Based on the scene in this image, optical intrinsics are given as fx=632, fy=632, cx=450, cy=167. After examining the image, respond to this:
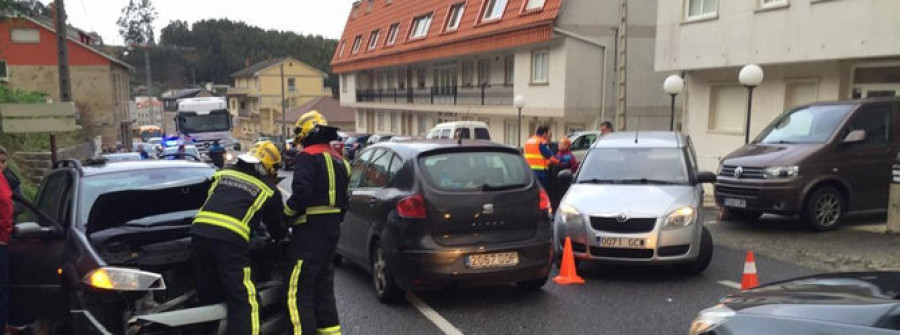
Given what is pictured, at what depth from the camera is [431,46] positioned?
31.5m

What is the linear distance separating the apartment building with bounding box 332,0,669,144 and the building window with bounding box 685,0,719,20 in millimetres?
1704

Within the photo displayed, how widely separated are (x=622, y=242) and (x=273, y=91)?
7715 centimetres

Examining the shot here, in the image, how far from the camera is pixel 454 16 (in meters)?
31.1

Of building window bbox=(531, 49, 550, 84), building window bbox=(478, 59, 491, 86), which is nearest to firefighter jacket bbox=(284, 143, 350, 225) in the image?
building window bbox=(531, 49, 550, 84)

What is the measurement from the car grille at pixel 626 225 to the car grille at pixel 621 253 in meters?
0.21

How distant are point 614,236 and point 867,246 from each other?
411 cm

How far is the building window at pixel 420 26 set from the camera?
110 ft

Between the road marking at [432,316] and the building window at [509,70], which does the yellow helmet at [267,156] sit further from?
the building window at [509,70]

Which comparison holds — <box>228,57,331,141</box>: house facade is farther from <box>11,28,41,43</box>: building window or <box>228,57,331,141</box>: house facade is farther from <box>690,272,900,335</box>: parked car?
<box>690,272,900,335</box>: parked car

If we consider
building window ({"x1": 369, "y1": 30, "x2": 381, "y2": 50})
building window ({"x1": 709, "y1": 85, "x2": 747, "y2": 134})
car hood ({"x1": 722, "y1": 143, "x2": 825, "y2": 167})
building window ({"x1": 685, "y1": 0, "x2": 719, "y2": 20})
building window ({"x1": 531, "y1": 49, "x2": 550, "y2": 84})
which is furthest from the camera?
building window ({"x1": 369, "y1": 30, "x2": 381, "y2": 50})

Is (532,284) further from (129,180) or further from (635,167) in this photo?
(129,180)

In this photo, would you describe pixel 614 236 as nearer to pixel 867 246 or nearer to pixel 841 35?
pixel 867 246

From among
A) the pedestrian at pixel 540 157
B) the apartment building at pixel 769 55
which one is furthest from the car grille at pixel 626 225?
the apartment building at pixel 769 55

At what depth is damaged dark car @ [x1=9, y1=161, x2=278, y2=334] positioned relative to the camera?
13.1 feet
